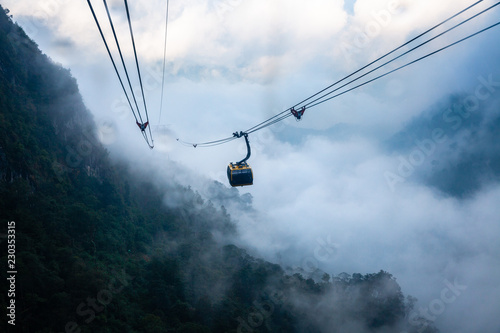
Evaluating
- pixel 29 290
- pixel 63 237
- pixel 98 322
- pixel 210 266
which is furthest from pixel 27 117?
pixel 210 266

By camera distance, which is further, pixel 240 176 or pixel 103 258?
pixel 103 258

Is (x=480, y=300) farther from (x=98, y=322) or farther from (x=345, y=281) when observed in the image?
(x=98, y=322)

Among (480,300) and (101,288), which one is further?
(480,300)

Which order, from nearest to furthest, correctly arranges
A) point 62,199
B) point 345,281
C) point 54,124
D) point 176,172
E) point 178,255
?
point 62,199 < point 54,124 < point 178,255 < point 345,281 < point 176,172

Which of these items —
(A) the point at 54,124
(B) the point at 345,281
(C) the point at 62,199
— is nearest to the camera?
(C) the point at 62,199

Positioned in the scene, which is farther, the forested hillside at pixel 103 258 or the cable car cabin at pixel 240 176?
the forested hillside at pixel 103 258

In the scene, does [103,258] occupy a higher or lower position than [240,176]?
higher

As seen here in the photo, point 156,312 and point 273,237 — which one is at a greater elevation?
point 273,237

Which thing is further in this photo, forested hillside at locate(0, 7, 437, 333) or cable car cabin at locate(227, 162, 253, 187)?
forested hillside at locate(0, 7, 437, 333)
